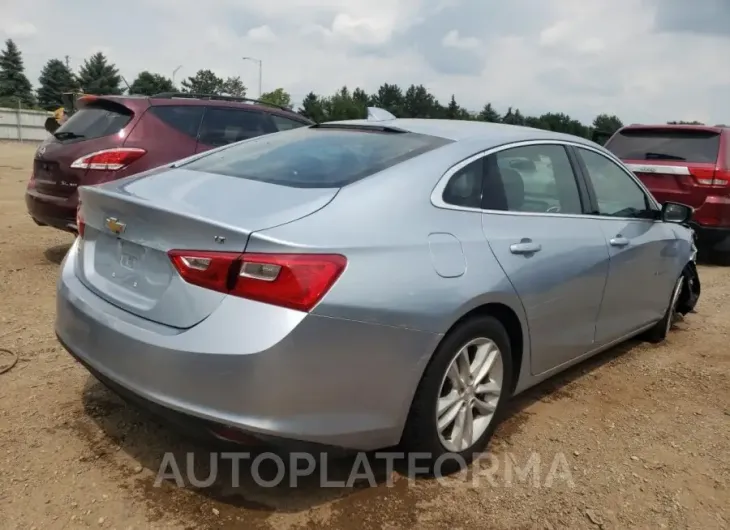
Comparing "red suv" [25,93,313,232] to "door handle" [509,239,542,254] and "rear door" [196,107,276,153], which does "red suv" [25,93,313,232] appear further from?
"door handle" [509,239,542,254]

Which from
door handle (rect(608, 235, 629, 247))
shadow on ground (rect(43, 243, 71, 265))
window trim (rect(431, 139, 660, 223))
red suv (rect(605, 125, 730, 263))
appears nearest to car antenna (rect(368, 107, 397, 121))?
window trim (rect(431, 139, 660, 223))

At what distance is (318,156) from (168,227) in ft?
2.96

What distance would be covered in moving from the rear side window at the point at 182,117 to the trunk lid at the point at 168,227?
3285 millimetres

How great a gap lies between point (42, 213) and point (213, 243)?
4262mm

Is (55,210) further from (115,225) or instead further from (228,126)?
(115,225)

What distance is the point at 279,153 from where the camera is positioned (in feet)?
10.7

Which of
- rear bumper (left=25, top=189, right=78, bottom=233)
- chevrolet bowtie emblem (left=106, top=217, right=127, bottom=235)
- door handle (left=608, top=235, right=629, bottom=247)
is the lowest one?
rear bumper (left=25, top=189, right=78, bottom=233)

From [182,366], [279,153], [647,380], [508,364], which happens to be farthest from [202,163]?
[647,380]

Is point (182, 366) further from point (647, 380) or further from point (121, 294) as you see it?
point (647, 380)

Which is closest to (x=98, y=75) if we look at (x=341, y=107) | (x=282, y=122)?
(x=341, y=107)

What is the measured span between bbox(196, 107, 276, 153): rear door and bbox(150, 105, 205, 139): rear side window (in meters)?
0.07

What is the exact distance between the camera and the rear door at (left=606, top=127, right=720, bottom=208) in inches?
301

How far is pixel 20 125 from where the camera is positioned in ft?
116

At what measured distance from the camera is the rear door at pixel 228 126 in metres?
6.33
